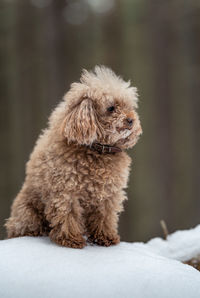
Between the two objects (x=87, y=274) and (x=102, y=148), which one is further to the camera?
(x=102, y=148)

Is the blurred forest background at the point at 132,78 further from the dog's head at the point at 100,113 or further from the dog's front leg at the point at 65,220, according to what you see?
the dog's front leg at the point at 65,220

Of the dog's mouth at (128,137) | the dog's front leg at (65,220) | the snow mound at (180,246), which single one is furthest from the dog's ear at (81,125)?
the snow mound at (180,246)

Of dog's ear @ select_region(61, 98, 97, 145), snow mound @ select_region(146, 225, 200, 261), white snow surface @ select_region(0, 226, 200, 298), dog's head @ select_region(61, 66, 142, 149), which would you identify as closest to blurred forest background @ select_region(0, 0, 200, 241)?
snow mound @ select_region(146, 225, 200, 261)

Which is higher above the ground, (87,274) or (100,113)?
(100,113)

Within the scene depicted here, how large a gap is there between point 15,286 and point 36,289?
0.45ft

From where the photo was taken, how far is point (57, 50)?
830 centimetres

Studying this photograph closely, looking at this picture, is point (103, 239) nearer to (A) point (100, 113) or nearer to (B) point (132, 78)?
(A) point (100, 113)

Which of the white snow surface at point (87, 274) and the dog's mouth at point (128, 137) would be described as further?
the dog's mouth at point (128, 137)

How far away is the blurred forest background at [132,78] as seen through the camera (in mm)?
8047

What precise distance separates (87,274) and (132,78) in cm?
668

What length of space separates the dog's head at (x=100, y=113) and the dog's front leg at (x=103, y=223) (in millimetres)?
580

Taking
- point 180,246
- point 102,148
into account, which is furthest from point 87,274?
point 180,246

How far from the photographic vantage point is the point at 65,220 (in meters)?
3.16

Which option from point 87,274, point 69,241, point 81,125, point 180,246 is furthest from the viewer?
point 180,246
